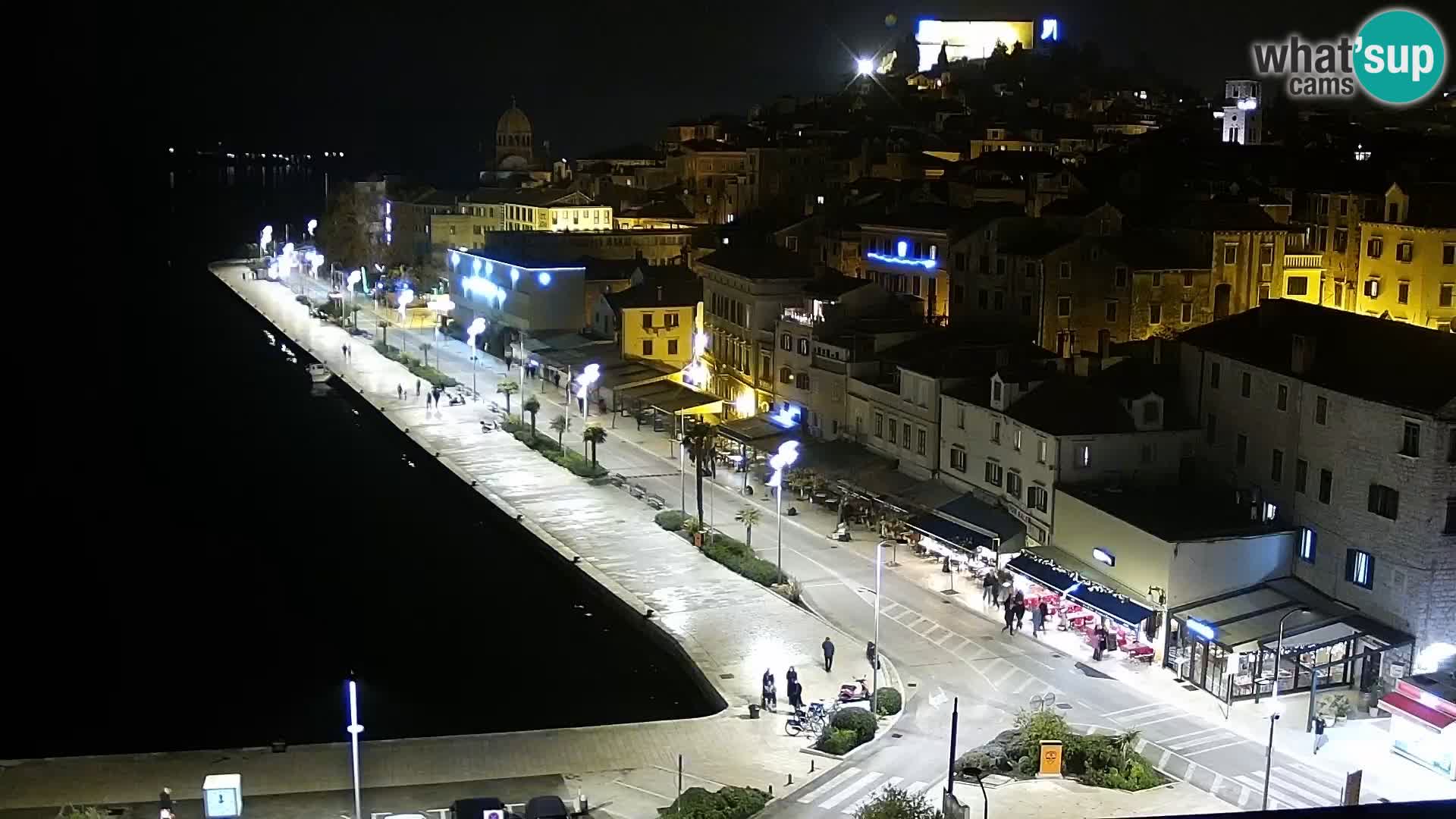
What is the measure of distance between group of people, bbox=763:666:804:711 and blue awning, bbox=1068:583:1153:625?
7542 millimetres

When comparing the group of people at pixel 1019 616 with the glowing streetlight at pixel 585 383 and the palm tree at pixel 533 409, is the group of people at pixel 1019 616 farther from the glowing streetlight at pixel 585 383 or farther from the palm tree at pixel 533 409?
the palm tree at pixel 533 409

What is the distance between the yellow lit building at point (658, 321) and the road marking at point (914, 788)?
40.9 meters

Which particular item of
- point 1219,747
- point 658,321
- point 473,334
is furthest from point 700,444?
point 473,334

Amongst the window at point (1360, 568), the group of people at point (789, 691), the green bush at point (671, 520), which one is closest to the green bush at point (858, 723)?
the group of people at point (789, 691)

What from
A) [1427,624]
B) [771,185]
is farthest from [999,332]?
[771,185]

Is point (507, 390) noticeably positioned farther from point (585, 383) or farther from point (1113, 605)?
point (1113, 605)

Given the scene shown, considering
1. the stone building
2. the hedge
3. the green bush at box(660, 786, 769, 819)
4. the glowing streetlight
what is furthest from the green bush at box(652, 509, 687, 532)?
the green bush at box(660, 786, 769, 819)

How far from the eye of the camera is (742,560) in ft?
128

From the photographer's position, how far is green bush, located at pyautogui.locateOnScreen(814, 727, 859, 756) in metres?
26.7

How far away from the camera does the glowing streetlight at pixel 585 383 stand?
57.0m

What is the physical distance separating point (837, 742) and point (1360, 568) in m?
12.5

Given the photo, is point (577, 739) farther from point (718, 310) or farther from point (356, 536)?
point (718, 310)

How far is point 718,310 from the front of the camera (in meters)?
59.4

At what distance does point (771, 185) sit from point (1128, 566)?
203 ft
